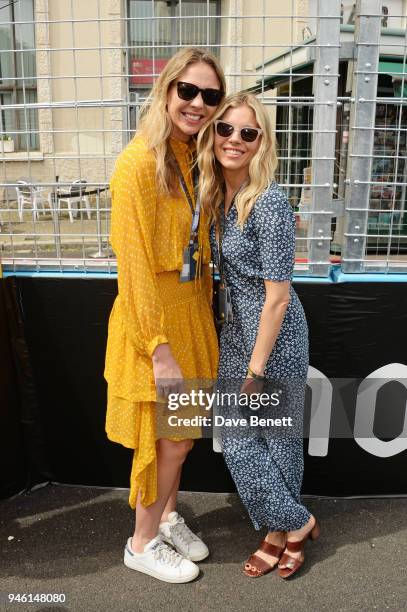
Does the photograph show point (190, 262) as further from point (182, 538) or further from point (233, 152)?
point (182, 538)

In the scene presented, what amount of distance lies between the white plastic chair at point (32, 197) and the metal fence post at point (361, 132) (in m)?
1.38

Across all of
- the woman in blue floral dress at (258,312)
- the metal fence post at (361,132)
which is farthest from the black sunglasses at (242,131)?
the metal fence post at (361,132)

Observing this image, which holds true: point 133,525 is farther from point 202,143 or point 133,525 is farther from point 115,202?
point 202,143

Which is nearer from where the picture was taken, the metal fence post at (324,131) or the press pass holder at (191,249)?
the press pass holder at (191,249)

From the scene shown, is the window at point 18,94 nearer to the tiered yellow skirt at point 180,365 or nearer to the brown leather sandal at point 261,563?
the tiered yellow skirt at point 180,365

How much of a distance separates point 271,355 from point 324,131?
38.9 inches

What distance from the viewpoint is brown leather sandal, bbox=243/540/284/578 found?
229cm

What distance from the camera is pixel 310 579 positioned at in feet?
7.44

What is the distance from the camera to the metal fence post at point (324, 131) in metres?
2.25

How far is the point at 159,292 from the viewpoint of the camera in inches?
80.4

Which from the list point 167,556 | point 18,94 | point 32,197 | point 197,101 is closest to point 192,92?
point 197,101

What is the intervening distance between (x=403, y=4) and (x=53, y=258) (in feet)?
38.5

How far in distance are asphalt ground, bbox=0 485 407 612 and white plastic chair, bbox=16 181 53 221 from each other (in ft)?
4.81

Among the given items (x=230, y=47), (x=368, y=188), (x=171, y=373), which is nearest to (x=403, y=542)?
(x=171, y=373)
